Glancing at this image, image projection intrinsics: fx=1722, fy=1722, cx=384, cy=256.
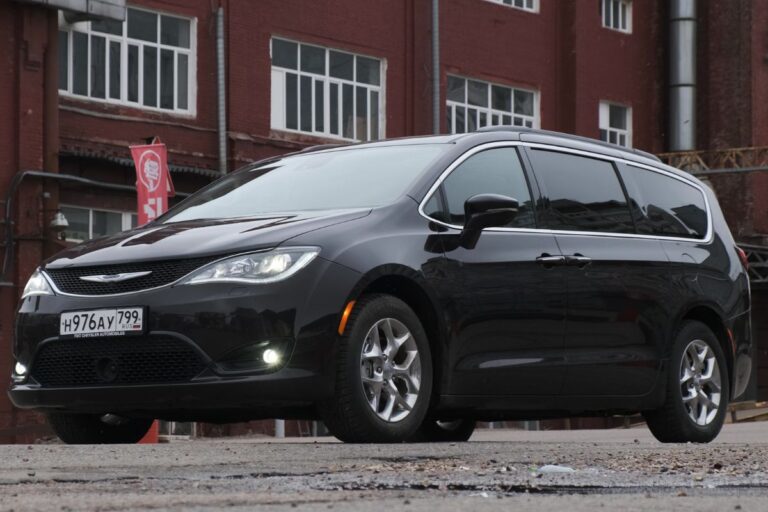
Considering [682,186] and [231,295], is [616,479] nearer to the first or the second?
[231,295]

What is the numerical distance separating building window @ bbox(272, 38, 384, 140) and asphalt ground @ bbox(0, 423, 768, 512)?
20.7 metres

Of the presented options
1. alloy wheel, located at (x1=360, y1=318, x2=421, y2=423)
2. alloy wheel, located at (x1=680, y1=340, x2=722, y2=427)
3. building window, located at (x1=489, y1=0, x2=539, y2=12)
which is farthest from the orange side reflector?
building window, located at (x1=489, y1=0, x2=539, y2=12)

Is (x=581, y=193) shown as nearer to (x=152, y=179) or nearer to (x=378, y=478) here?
(x=378, y=478)

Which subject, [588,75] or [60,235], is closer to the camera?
[60,235]

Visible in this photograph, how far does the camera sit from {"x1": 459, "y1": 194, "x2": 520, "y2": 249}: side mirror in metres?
9.06

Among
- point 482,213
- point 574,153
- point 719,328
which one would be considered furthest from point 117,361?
point 719,328

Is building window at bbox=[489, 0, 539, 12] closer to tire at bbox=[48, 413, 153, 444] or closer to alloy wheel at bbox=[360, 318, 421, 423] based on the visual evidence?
tire at bbox=[48, 413, 153, 444]

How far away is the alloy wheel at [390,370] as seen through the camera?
8.48 meters

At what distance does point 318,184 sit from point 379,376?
1.44 meters

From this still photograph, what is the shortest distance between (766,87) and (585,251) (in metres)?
29.1

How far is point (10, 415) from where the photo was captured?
23391mm

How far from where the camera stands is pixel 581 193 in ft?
34.4

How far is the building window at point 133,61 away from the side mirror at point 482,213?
55.4 ft

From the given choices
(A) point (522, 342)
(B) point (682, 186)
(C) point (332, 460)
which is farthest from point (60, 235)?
(C) point (332, 460)
